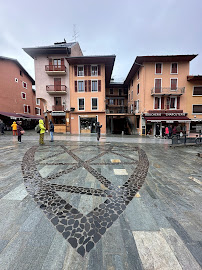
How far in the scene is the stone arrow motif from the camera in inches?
78.4

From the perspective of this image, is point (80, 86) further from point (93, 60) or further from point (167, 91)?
point (167, 91)

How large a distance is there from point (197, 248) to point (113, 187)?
79.5 inches

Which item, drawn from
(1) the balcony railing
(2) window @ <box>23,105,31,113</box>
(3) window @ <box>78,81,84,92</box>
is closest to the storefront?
(3) window @ <box>78,81,84,92</box>

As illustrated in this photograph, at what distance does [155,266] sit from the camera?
156 cm

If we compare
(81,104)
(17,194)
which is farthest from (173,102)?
(17,194)

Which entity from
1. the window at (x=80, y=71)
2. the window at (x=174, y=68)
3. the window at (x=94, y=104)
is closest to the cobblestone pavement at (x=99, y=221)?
the window at (x=94, y=104)

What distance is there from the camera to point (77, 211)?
8.36 feet

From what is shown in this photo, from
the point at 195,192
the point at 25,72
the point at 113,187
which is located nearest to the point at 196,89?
the point at 195,192

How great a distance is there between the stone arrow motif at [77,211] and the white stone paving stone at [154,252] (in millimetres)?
552

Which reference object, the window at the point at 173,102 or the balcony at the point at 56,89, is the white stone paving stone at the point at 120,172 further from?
the window at the point at 173,102

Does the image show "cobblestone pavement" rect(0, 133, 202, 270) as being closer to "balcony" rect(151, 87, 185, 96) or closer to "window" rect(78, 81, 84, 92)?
"balcony" rect(151, 87, 185, 96)

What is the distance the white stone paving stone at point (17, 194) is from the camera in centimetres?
294

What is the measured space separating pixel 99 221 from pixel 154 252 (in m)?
0.95

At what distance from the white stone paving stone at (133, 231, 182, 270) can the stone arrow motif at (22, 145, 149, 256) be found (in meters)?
0.55
